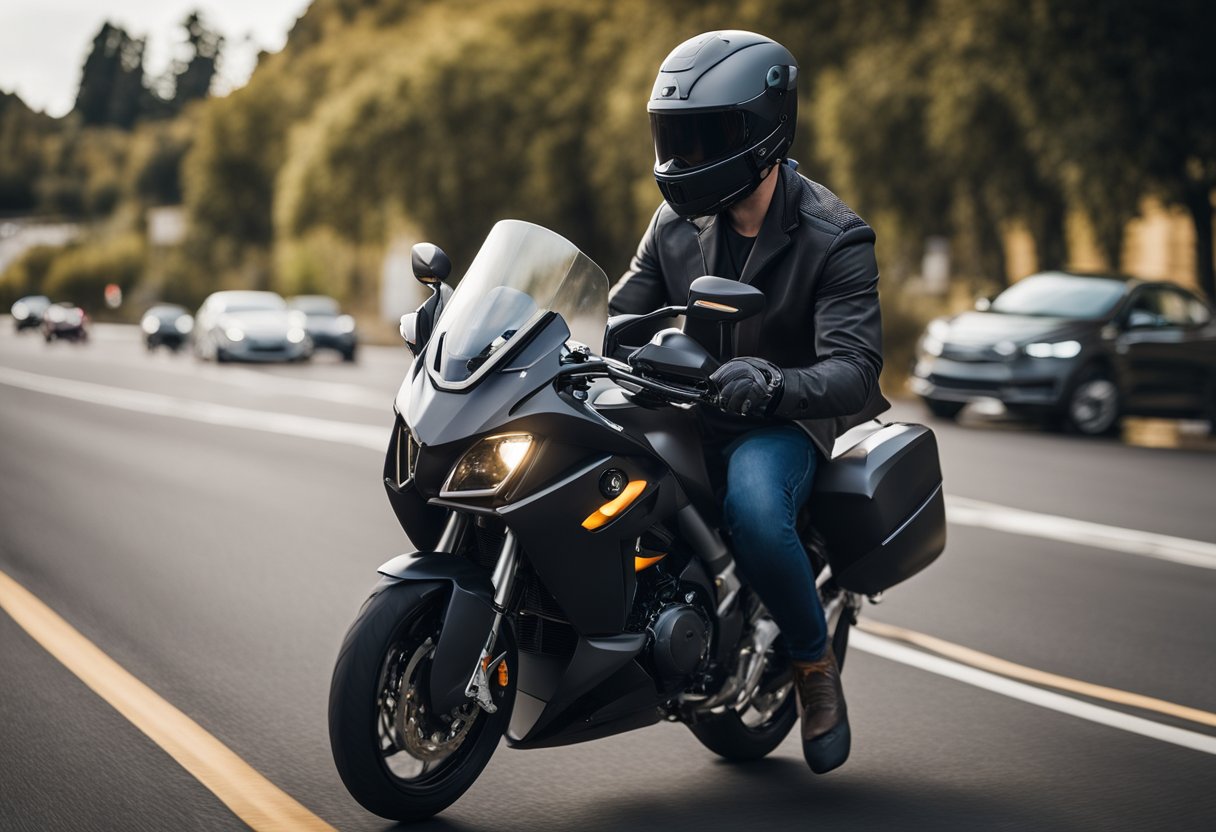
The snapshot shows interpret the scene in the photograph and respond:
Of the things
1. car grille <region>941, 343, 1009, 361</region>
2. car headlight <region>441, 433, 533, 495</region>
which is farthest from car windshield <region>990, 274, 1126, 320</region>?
car headlight <region>441, 433, 533, 495</region>

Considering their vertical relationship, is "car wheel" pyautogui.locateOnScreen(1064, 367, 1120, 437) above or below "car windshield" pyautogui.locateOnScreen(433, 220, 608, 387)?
below

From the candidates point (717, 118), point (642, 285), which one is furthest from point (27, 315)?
point (717, 118)

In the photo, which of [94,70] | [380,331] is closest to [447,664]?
[380,331]

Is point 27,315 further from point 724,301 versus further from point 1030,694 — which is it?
point 724,301

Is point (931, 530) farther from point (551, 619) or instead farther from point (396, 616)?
point (396, 616)

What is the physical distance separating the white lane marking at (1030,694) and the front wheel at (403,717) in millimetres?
2455

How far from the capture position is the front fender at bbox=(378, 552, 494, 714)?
12.9ft

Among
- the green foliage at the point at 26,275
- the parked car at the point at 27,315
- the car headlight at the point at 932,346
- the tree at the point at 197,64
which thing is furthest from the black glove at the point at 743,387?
the tree at the point at 197,64

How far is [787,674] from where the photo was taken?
492 centimetres

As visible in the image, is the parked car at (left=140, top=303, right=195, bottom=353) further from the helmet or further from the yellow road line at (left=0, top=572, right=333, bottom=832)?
the helmet

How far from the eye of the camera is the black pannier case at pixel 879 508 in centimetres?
473

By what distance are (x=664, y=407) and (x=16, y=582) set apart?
451 cm

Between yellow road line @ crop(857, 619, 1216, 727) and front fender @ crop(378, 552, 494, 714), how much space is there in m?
2.89

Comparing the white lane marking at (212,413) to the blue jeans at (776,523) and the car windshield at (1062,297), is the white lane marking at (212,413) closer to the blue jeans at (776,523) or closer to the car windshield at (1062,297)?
the car windshield at (1062,297)
